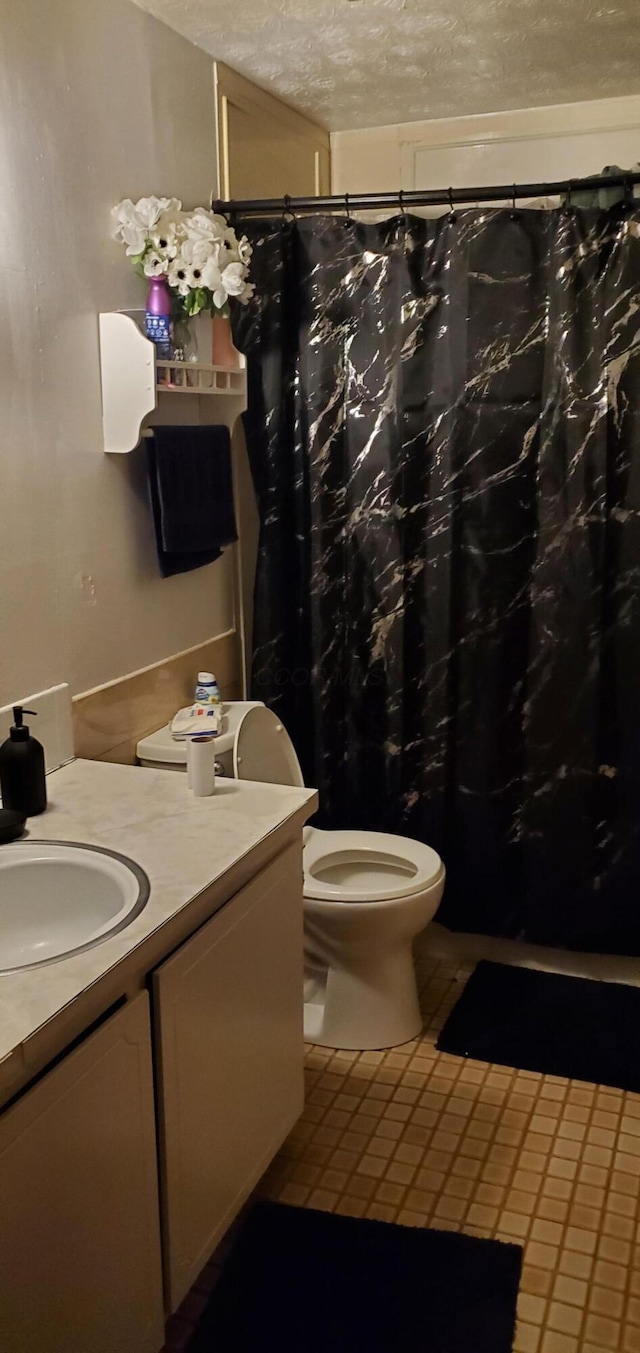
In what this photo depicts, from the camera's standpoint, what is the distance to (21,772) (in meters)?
1.73

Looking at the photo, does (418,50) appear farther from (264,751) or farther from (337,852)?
(337,852)

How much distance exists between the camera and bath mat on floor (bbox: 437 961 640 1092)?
2.42m

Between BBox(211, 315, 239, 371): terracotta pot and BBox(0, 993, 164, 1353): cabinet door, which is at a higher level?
BBox(211, 315, 239, 371): terracotta pot

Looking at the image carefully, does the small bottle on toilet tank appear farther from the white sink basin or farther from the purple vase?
the white sink basin

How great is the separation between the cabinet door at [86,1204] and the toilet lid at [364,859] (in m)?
1.11

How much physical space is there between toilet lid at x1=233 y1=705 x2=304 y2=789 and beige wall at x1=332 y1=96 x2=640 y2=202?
1565 millimetres

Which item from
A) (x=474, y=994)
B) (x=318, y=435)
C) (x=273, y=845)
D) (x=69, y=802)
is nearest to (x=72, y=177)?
(x=318, y=435)

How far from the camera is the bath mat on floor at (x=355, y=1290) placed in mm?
1714

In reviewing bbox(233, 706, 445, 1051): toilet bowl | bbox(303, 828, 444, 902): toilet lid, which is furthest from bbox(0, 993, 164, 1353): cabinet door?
bbox(303, 828, 444, 902): toilet lid

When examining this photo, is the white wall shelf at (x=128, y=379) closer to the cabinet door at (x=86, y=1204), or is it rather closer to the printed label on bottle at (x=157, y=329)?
the printed label on bottle at (x=157, y=329)

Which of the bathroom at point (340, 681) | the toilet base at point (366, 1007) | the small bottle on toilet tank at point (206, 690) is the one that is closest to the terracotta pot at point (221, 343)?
the bathroom at point (340, 681)

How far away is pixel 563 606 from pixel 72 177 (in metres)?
1.42

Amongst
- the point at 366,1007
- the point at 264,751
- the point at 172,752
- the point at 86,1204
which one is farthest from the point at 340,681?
the point at 86,1204

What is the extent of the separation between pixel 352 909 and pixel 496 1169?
0.59m
